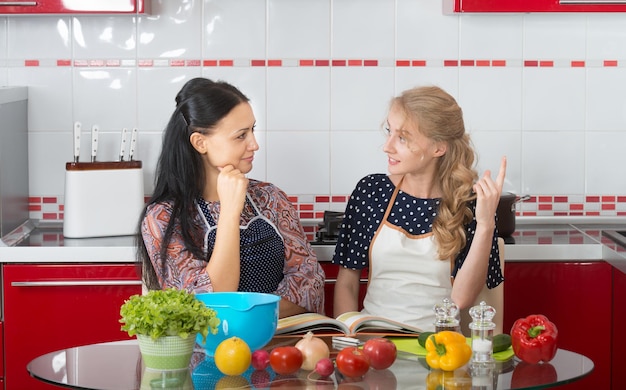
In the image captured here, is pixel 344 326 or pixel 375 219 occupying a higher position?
pixel 375 219

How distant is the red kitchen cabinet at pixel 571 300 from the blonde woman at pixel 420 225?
0.47m

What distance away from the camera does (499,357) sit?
202cm

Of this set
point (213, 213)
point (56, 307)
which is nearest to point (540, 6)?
point (213, 213)

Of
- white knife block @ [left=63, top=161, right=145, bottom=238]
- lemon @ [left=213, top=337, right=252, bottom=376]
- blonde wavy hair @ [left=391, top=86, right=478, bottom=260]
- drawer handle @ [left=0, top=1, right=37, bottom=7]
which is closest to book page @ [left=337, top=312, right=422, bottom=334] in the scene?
lemon @ [left=213, top=337, right=252, bottom=376]

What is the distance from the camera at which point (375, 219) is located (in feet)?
9.40

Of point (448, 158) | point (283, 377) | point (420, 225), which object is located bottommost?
point (283, 377)

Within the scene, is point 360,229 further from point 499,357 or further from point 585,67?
point 585,67

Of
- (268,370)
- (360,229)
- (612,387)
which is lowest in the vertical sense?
(612,387)

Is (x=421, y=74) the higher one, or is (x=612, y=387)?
(x=421, y=74)

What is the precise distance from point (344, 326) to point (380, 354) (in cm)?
33

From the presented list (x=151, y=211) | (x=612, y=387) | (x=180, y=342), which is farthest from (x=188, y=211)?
(x=612, y=387)

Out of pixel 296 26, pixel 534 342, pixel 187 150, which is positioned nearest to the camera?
pixel 534 342

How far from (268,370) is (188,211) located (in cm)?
88

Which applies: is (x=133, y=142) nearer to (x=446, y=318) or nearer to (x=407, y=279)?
(x=407, y=279)
